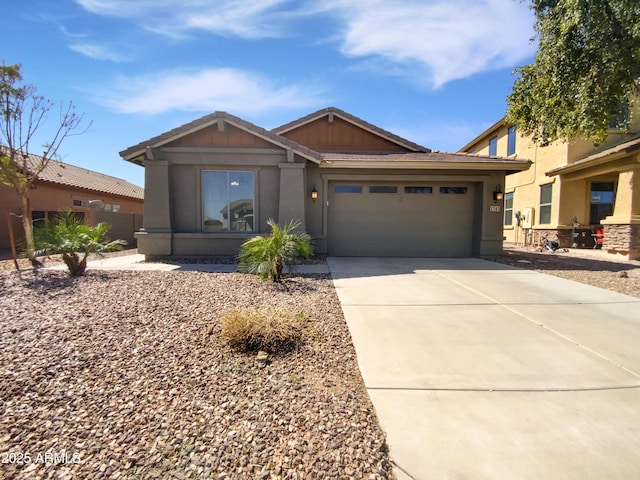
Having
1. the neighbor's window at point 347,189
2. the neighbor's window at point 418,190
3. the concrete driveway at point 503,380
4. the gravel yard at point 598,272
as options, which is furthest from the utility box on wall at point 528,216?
the concrete driveway at point 503,380

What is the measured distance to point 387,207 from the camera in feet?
33.9

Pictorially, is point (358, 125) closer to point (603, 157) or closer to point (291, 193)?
point (291, 193)

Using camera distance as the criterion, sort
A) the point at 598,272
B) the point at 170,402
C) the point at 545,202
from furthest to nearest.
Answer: the point at 545,202
the point at 598,272
the point at 170,402

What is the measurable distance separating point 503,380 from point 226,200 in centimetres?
808

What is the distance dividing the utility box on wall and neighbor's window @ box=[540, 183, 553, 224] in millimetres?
453

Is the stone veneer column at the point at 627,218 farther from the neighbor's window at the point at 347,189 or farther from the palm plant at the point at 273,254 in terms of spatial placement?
the palm plant at the point at 273,254

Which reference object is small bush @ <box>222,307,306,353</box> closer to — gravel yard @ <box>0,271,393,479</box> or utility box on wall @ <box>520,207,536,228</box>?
gravel yard @ <box>0,271,393,479</box>

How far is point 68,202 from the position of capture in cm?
1476

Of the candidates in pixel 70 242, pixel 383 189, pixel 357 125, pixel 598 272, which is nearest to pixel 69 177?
pixel 70 242

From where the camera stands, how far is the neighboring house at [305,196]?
8.93 meters

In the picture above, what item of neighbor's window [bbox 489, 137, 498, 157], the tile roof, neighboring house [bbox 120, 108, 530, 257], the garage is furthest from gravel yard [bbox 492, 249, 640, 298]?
the tile roof

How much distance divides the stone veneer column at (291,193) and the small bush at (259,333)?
568 centimetres

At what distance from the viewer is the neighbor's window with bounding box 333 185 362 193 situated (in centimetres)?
1023

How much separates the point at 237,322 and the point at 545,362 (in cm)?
311
